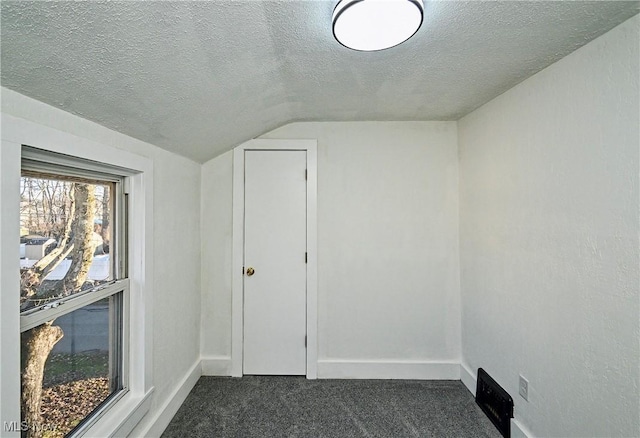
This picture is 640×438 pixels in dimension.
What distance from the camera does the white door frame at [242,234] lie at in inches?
100

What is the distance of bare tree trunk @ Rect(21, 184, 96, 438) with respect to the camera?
111 centimetres

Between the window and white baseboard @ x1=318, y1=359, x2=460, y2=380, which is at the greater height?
the window

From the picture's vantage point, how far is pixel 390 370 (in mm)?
2520

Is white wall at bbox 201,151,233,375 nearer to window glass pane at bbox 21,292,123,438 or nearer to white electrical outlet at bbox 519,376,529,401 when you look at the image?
window glass pane at bbox 21,292,123,438

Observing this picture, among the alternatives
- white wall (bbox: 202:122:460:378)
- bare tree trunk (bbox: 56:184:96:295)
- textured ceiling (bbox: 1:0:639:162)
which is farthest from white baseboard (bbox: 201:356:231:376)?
textured ceiling (bbox: 1:0:639:162)

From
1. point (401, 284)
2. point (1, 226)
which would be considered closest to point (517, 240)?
point (401, 284)

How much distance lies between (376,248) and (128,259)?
1.89 m

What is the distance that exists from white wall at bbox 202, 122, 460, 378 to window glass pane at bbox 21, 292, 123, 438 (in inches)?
39.8

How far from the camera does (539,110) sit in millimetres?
1600

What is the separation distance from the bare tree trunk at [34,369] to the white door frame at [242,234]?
1420 millimetres

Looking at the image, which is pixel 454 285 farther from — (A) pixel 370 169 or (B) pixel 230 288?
(B) pixel 230 288

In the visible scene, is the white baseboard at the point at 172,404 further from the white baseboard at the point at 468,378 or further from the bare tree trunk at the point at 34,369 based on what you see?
the white baseboard at the point at 468,378

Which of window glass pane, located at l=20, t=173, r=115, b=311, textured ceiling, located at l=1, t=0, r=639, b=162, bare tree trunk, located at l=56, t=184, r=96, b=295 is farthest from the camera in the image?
bare tree trunk, located at l=56, t=184, r=96, b=295

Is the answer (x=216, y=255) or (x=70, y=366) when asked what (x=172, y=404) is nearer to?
(x=70, y=366)
